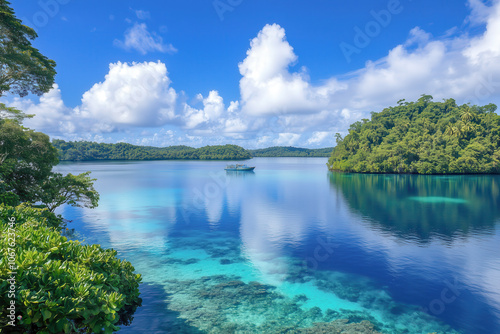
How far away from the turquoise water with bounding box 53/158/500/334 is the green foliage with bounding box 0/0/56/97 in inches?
507

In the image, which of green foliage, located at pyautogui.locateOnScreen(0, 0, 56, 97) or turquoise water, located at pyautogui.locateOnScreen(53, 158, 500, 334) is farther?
green foliage, located at pyautogui.locateOnScreen(0, 0, 56, 97)

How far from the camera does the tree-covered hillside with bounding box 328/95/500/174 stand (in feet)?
272

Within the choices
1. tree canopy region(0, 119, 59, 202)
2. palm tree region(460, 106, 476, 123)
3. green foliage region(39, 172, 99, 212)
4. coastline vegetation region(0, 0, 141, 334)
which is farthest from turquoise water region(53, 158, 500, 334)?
palm tree region(460, 106, 476, 123)

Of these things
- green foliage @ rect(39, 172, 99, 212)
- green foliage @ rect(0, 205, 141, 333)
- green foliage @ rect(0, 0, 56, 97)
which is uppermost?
green foliage @ rect(0, 0, 56, 97)

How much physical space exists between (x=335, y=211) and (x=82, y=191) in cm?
2841

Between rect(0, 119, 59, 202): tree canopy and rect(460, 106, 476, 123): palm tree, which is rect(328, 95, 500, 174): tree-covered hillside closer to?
rect(460, 106, 476, 123): palm tree

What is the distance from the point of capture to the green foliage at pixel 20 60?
57.1ft

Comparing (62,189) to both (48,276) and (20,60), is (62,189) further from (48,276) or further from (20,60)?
(48,276)

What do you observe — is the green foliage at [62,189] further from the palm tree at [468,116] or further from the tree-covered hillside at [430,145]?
the palm tree at [468,116]

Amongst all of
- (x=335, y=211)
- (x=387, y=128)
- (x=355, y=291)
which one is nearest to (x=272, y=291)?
(x=355, y=291)

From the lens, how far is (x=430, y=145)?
87.8m

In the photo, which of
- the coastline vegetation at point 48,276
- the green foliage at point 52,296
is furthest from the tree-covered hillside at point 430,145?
the green foliage at point 52,296

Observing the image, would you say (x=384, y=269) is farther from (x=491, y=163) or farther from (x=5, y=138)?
→ (x=491, y=163)

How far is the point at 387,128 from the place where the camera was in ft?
386
